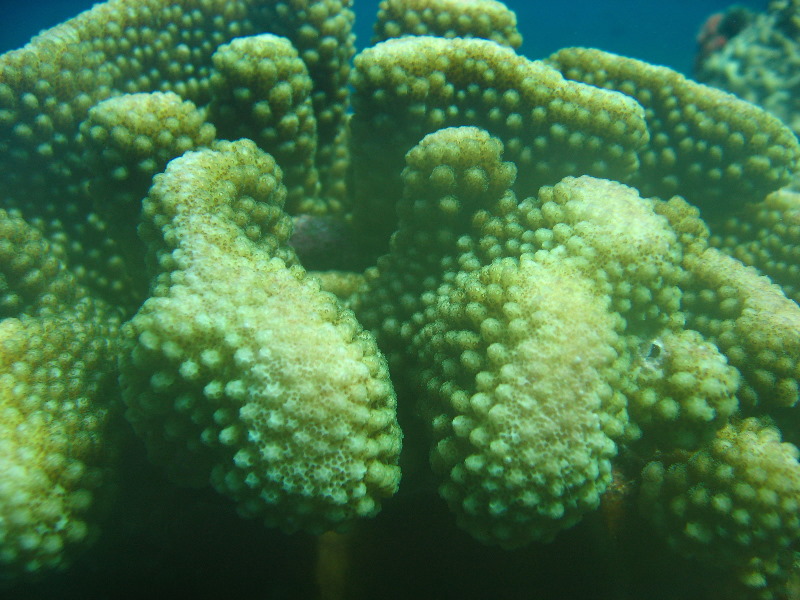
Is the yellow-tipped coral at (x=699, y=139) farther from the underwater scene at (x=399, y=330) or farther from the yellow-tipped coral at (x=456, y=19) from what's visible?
the yellow-tipped coral at (x=456, y=19)

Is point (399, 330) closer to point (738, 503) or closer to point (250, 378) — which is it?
point (250, 378)

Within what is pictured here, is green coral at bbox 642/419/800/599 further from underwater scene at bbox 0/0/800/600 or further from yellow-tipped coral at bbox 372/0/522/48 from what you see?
yellow-tipped coral at bbox 372/0/522/48

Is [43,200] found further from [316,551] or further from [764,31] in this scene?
[764,31]

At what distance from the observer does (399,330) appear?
251 centimetres

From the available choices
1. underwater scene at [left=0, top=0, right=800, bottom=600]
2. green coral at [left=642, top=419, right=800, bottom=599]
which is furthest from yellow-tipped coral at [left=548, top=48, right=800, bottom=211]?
green coral at [left=642, top=419, right=800, bottom=599]

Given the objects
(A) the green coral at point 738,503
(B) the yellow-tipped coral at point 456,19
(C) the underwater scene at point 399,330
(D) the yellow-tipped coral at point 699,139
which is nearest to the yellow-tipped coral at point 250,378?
(C) the underwater scene at point 399,330

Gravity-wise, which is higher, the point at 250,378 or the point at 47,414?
the point at 250,378

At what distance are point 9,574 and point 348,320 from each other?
1609 millimetres

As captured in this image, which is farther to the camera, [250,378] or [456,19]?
[456,19]

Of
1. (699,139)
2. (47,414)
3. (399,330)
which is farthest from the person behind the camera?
(699,139)

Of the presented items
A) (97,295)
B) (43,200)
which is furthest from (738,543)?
(43,200)

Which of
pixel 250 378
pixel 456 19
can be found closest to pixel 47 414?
pixel 250 378

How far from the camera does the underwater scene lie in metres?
1.81

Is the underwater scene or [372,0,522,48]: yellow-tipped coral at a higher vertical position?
[372,0,522,48]: yellow-tipped coral
